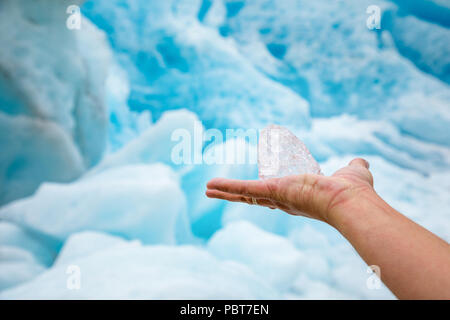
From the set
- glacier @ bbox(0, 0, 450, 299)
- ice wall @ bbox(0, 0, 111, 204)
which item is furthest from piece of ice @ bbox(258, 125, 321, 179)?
ice wall @ bbox(0, 0, 111, 204)

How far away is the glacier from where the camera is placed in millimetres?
1875

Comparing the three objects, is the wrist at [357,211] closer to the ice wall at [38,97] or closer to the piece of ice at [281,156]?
the piece of ice at [281,156]


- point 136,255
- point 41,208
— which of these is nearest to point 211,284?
point 136,255

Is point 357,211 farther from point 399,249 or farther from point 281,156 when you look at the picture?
point 281,156

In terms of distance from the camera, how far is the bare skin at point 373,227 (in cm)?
30

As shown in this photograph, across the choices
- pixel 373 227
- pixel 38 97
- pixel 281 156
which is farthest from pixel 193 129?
pixel 373 227

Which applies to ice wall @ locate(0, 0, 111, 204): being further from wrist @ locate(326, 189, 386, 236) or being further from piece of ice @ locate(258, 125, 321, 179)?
wrist @ locate(326, 189, 386, 236)

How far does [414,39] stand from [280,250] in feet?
9.60

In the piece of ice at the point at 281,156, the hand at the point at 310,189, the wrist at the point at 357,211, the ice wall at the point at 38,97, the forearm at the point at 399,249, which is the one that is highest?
the ice wall at the point at 38,97

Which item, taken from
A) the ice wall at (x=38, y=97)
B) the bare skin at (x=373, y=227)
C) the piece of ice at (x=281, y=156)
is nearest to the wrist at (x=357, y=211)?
the bare skin at (x=373, y=227)

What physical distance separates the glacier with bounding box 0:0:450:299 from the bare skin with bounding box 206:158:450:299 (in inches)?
37.8

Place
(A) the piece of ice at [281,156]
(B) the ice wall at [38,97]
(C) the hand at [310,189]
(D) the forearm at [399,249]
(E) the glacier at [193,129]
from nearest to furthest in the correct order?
(D) the forearm at [399,249] < (C) the hand at [310,189] < (A) the piece of ice at [281,156] < (E) the glacier at [193,129] < (B) the ice wall at [38,97]

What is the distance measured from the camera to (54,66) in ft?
7.79

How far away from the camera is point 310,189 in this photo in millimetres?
445
